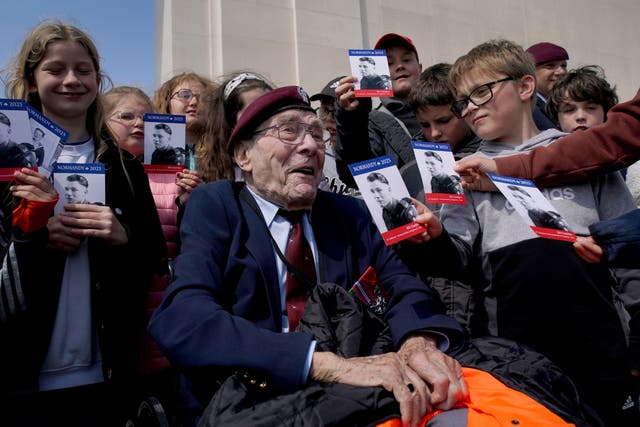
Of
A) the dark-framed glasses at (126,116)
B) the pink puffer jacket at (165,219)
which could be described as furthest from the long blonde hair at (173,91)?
the dark-framed glasses at (126,116)

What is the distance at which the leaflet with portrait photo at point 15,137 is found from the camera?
A: 6.50 feet

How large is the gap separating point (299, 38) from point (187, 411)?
6.43m

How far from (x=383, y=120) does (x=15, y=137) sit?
2.08 meters

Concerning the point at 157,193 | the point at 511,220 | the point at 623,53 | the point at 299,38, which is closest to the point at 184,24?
the point at 299,38

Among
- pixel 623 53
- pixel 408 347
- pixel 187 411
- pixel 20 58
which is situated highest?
pixel 623 53

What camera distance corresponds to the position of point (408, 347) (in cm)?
186

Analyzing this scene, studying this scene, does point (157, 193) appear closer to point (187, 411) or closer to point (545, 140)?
point (187, 411)

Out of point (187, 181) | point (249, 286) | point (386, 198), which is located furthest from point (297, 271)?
point (187, 181)

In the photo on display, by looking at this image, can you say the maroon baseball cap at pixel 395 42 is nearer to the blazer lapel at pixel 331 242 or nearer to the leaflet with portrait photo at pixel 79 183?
the blazer lapel at pixel 331 242

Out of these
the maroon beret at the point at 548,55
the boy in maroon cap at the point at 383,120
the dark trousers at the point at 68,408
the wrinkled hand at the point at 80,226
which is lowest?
the dark trousers at the point at 68,408

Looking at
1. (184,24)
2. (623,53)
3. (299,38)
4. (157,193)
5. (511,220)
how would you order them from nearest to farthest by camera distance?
(511,220), (157,193), (184,24), (299,38), (623,53)

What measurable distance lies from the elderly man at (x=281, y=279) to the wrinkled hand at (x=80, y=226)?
0.34 metres

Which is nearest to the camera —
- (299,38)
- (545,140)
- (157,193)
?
(545,140)

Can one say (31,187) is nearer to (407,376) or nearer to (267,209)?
(267,209)
